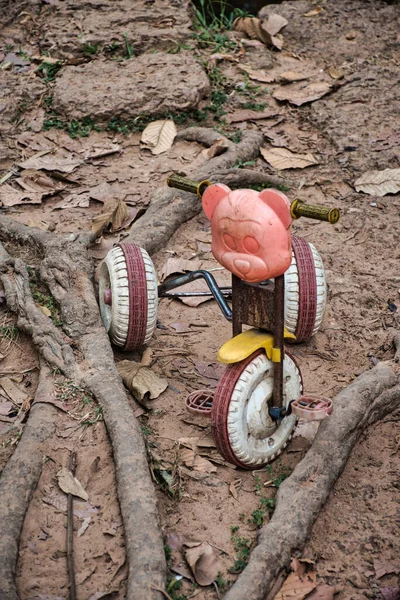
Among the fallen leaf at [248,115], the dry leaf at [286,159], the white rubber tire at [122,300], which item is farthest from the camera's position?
the fallen leaf at [248,115]

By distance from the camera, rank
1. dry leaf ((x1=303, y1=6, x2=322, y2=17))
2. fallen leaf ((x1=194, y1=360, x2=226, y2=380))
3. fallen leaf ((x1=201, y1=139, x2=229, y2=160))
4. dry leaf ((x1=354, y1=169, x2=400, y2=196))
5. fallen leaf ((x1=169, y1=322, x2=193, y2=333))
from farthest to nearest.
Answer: dry leaf ((x1=303, y1=6, x2=322, y2=17)) < fallen leaf ((x1=201, y1=139, x2=229, y2=160)) < dry leaf ((x1=354, y1=169, x2=400, y2=196)) < fallen leaf ((x1=169, y1=322, x2=193, y2=333)) < fallen leaf ((x1=194, y1=360, x2=226, y2=380))

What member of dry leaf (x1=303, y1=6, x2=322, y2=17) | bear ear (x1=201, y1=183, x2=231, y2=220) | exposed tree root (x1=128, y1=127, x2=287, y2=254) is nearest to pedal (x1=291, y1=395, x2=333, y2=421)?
bear ear (x1=201, y1=183, x2=231, y2=220)

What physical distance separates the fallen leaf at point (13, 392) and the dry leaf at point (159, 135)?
2880 mm

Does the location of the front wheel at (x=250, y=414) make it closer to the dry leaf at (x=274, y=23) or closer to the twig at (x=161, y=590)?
the twig at (x=161, y=590)

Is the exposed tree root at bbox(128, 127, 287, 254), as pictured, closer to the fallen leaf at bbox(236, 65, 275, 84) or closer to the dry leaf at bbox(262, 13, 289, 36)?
the fallen leaf at bbox(236, 65, 275, 84)

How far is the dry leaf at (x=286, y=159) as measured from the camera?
611 centimetres

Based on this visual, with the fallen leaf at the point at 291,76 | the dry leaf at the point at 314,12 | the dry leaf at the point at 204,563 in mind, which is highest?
the dry leaf at the point at 204,563

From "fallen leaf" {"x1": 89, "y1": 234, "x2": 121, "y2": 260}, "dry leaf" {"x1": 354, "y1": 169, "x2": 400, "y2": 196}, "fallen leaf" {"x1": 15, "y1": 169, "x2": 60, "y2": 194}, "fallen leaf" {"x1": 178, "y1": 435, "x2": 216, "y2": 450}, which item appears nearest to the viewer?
"fallen leaf" {"x1": 178, "y1": 435, "x2": 216, "y2": 450}

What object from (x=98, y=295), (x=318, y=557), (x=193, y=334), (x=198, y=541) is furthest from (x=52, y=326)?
(x=318, y=557)

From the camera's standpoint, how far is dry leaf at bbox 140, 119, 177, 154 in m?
6.17

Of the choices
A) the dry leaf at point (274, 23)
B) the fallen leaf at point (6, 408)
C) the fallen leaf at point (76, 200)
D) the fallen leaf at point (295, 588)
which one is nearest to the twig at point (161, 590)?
the fallen leaf at point (295, 588)

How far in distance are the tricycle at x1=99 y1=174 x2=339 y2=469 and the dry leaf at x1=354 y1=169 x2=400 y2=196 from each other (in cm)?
243

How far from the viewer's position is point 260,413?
331 cm

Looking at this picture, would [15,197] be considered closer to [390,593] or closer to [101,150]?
[101,150]
